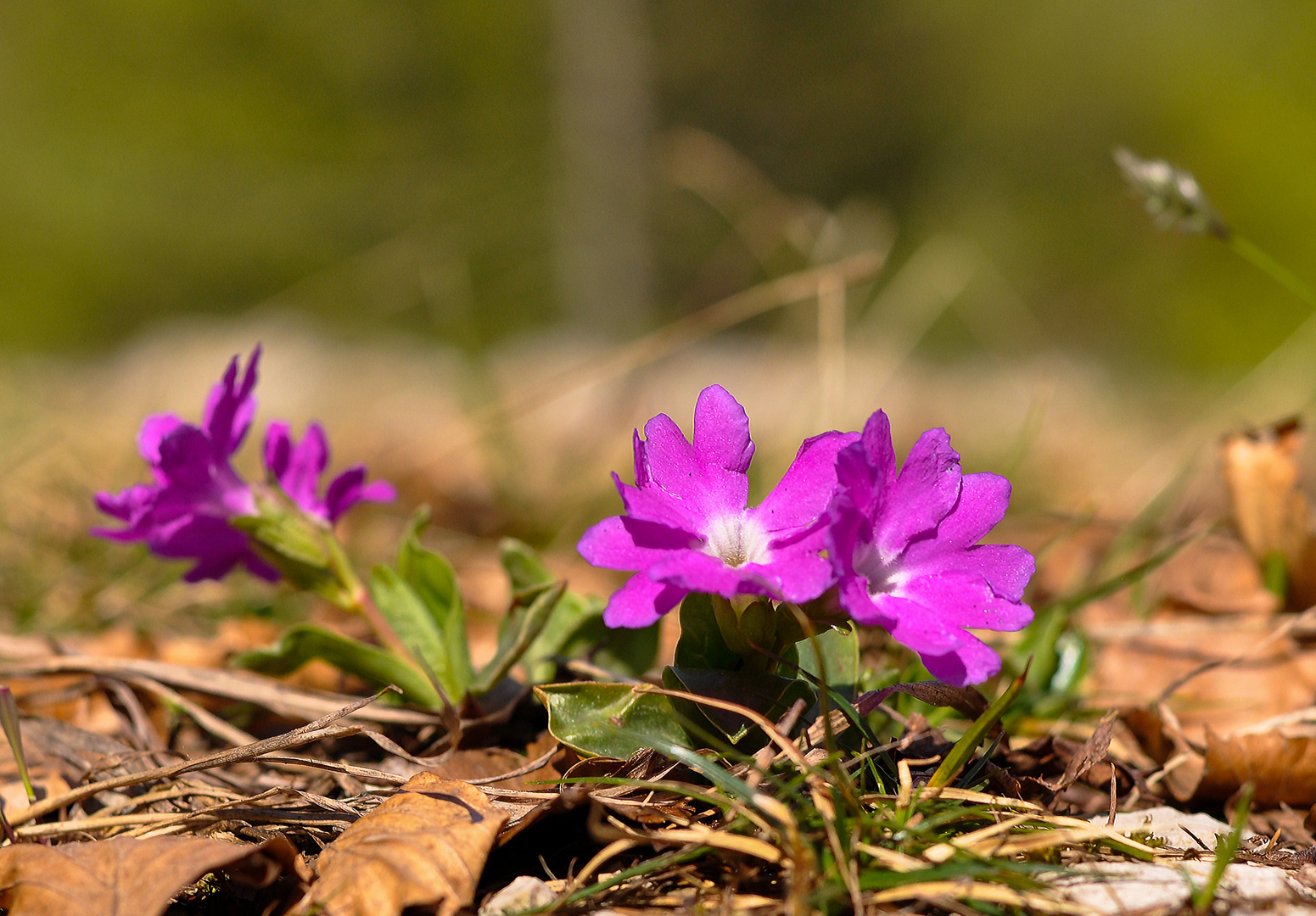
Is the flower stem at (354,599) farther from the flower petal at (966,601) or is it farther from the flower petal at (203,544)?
the flower petal at (966,601)

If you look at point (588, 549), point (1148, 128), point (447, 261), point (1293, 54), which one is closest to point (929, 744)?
point (588, 549)

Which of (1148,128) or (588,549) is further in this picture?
(1148,128)

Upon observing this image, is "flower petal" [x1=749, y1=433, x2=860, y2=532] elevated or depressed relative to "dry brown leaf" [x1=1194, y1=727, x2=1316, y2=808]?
elevated

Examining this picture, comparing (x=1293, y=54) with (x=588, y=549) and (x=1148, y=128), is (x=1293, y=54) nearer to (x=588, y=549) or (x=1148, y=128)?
(x=1148, y=128)

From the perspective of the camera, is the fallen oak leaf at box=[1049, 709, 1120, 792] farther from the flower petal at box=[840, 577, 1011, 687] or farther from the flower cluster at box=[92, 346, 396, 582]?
the flower cluster at box=[92, 346, 396, 582]

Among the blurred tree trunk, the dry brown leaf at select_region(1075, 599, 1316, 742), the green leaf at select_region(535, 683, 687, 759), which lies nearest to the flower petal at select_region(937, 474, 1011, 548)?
the green leaf at select_region(535, 683, 687, 759)
